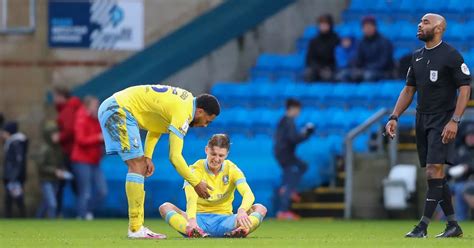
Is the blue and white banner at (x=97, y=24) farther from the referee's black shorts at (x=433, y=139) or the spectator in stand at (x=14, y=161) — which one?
the referee's black shorts at (x=433, y=139)

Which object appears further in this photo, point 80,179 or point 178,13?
point 178,13

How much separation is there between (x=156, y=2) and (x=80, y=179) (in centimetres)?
477

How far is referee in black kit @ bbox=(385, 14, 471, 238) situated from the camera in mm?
14914

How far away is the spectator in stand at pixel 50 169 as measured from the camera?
25156mm

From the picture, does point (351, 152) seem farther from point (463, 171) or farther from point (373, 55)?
point (373, 55)

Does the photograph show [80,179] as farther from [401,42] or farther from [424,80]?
[424,80]

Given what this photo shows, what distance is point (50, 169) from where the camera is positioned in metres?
25.2

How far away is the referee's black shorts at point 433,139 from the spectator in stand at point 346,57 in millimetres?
11136

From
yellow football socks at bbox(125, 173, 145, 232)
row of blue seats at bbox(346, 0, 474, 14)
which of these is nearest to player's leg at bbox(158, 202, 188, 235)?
yellow football socks at bbox(125, 173, 145, 232)

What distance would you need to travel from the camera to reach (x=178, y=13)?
2802 centimetres

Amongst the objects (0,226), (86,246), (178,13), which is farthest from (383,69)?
(86,246)

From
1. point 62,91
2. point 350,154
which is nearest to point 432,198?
point 350,154

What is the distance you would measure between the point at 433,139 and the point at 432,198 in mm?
608

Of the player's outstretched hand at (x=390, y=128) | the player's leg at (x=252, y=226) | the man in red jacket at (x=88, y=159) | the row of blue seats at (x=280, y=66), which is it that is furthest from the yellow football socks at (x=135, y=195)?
the row of blue seats at (x=280, y=66)
